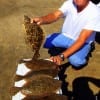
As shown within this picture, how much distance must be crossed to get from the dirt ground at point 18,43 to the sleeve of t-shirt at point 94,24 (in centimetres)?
82

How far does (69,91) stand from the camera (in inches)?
223

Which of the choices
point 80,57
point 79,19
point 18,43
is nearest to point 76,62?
point 80,57

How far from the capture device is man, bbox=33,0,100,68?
5.62 m

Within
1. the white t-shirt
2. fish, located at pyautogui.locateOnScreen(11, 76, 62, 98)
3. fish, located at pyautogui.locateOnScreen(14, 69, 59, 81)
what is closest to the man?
the white t-shirt

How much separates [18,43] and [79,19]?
1.44m

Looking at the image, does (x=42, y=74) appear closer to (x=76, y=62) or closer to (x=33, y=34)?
(x=33, y=34)

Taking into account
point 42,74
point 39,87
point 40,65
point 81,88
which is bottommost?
point 81,88

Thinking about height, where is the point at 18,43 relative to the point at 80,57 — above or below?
above

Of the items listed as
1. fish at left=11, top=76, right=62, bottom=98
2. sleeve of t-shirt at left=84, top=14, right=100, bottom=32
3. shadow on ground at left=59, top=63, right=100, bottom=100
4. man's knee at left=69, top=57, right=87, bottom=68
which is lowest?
shadow on ground at left=59, top=63, right=100, bottom=100

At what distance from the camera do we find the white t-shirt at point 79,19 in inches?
224

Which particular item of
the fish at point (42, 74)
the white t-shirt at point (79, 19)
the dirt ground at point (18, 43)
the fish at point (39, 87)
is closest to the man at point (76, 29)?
the white t-shirt at point (79, 19)

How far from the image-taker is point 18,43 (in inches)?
269

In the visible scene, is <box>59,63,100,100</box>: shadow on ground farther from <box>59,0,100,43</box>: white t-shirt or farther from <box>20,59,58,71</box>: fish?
<box>20,59,58,71</box>: fish

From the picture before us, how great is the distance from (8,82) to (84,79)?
1.18m
